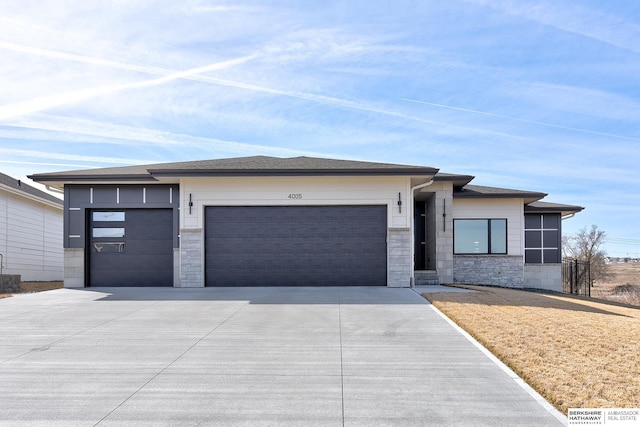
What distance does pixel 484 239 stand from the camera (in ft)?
65.6

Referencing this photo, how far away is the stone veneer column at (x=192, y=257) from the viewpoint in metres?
15.9

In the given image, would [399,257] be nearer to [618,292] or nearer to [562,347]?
[562,347]

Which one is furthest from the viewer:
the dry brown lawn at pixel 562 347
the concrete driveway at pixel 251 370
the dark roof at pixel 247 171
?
the dark roof at pixel 247 171

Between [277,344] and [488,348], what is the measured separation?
3275mm

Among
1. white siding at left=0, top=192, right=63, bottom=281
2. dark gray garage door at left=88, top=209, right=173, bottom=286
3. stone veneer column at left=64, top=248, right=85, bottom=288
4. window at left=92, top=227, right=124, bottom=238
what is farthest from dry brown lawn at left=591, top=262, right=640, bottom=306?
white siding at left=0, top=192, right=63, bottom=281

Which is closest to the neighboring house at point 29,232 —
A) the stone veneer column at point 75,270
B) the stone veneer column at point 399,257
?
the stone veneer column at point 75,270

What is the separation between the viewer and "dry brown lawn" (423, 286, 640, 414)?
5.21m

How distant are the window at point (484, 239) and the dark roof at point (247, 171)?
6024mm

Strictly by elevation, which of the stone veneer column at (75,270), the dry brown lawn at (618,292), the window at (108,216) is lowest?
the dry brown lawn at (618,292)

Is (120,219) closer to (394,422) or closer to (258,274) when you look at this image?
(258,274)

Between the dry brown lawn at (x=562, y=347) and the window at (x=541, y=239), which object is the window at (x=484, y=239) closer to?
the window at (x=541, y=239)

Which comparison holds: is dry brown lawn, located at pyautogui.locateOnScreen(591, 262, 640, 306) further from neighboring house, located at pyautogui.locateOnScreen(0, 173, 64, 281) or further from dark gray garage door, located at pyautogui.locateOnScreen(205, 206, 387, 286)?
neighboring house, located at pyautogui.locateOnScreen(0, 173, 64, 281)
